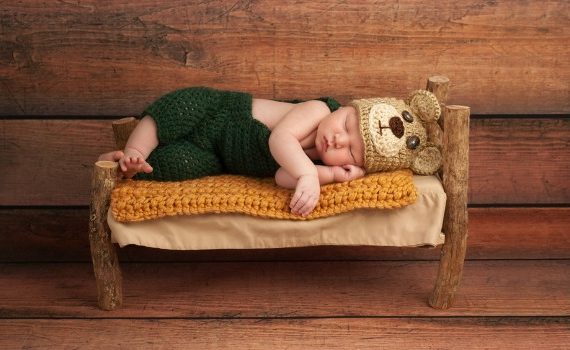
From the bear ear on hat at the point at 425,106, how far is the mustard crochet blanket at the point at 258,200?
21cm

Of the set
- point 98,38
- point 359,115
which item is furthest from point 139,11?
point 359,115

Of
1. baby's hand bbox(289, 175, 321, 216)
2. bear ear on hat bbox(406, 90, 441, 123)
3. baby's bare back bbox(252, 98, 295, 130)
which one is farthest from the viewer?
baby's bare back bbox(252, 98, 295, 130)

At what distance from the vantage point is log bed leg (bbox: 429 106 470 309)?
202 centimetres

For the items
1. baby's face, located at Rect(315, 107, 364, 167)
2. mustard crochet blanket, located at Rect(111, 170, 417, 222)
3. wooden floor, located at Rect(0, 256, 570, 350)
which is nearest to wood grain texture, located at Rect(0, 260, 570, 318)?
wooden floor, located at Rect(0, 256, 570, 350)

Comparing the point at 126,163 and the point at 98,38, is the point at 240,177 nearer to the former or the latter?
the point at 126,163

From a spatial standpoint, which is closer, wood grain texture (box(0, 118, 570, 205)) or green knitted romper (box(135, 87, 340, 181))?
green knitted romper (box(135, 87, 340, 181))

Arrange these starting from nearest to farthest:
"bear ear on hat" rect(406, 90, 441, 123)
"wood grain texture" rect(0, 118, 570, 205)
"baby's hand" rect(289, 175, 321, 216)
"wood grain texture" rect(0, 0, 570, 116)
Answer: "baby's hand" rect(289, 175, 321, 216) < "bear ear on hat" rect(406, 90, 441, 123) < "wood grain texture" rect(0, 0, 570, 116) < "wood grain texture" rect(0, 118, 570, 205)

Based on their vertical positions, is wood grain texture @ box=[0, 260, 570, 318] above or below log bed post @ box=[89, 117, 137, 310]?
below

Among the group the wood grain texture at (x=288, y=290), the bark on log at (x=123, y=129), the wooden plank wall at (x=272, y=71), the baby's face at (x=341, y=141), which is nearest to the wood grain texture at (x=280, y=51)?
the wooden plank wall at (x=272, y=71)

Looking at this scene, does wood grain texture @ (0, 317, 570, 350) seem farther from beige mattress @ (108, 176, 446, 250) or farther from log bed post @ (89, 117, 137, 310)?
beige mattress @ (108, 176, 446, 250)

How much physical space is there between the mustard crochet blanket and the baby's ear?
0.32ft

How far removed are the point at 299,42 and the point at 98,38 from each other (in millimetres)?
661

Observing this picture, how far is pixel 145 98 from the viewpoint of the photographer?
2.48 m

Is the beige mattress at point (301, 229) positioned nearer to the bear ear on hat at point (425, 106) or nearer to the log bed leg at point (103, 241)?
the log bed leg at point (103, 241)
